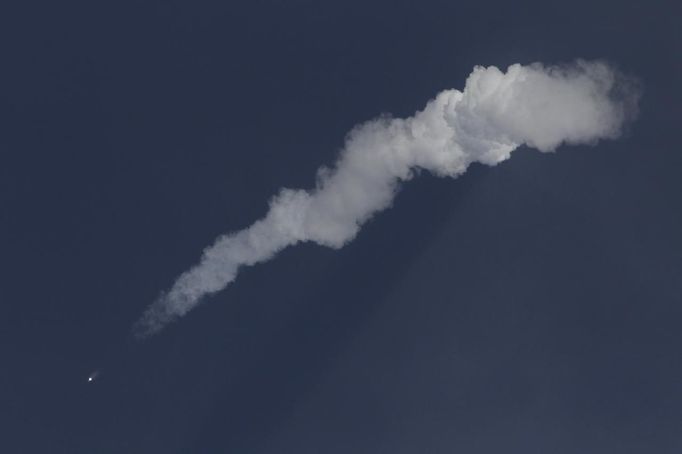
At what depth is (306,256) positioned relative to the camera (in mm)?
166125

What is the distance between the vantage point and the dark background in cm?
16325

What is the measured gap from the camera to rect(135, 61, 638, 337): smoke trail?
505 feet

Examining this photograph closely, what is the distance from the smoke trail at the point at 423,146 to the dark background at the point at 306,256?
2.36 metres

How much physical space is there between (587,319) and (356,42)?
188ft

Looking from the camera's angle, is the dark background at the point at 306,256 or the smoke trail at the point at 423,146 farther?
the dark background at the point at 306,256

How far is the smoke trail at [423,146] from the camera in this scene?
505ft

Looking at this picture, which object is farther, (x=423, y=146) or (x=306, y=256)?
(x=306, y=256)

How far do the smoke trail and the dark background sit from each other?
2365 mm

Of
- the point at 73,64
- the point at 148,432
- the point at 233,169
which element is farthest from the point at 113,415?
the point at 73,64

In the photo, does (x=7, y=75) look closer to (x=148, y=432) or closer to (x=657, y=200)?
(x=148, y=432)

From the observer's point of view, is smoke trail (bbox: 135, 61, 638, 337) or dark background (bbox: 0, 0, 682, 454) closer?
smoke trail (bbox: 135, 61, 638, 337)

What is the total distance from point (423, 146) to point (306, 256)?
25760 mm

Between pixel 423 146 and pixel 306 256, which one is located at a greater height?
pixel 423 146

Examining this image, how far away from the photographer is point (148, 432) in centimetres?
16875
